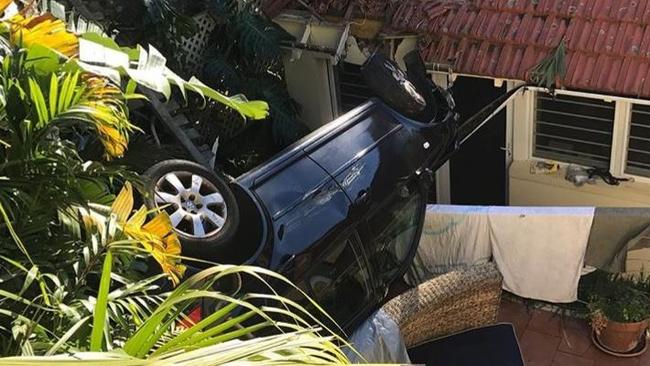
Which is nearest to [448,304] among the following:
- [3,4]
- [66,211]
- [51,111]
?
[66,211]

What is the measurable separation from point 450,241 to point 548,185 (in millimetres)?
1504

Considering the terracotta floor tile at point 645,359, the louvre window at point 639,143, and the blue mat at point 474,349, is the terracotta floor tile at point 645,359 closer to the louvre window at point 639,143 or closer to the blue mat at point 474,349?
the blue mat at point 474,349

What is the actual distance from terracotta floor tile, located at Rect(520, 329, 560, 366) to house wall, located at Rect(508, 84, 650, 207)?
1.55m

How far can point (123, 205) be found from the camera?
10.1 feet

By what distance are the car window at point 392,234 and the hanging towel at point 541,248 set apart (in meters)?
0.85

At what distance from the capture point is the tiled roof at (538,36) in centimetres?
597

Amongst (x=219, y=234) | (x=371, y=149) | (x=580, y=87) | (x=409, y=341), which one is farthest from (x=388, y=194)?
(x=580, y=87)

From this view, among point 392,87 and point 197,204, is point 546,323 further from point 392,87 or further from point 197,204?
point 197,204

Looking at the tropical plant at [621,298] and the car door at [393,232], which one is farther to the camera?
the tropical plant at [621,298]

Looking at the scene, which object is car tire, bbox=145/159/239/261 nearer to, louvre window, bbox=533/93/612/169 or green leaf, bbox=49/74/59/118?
green leaf, bbox=49/74/59/118

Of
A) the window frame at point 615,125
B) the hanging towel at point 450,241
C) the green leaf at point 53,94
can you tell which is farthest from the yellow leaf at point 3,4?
the window frame at point 615,125

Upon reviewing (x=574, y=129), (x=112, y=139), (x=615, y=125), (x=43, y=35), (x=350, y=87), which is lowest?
(x=574, y=129)

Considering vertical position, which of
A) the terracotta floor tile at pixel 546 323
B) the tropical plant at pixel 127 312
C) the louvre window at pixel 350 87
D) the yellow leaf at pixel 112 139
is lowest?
the terracotta floor tile at pixel 546 323

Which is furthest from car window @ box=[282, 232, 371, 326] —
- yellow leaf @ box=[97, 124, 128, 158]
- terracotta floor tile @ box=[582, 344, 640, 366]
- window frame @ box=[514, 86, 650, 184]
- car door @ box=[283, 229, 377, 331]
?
window frame @ box=[514, 86, 650, 184]
